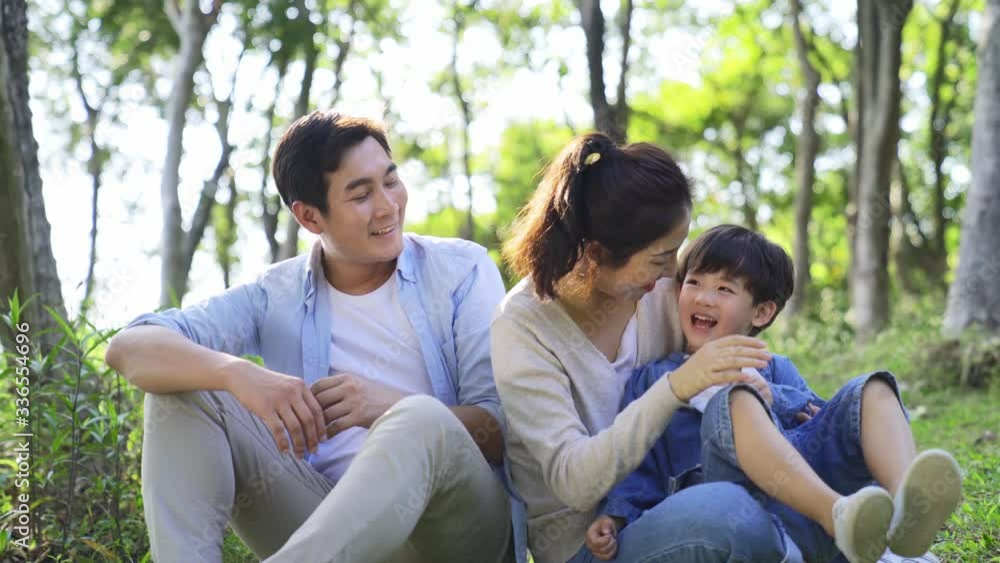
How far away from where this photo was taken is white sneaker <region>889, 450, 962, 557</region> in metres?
2.34

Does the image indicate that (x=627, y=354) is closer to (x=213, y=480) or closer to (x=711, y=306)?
(x=711, y=306)

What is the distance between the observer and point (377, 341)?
3395 mm

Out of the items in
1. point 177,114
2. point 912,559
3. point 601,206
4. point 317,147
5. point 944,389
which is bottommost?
point 944,389

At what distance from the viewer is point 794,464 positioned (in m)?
2.53

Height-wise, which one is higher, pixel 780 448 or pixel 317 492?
pixel 780 448

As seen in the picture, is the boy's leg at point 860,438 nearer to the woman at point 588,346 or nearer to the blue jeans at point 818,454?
the blue jeans at point 818,454

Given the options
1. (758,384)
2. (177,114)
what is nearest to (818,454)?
(758,384)

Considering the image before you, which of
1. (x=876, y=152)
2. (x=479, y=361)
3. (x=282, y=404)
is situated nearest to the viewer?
(x=282, y=404)

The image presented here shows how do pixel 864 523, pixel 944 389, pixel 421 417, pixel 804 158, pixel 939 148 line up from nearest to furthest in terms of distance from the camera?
pixel 864 523 < pixel 421 417 < pixel 944 389 < pixel 804 158 < pixel 939 148

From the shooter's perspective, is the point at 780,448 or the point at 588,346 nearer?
the point at 780,448

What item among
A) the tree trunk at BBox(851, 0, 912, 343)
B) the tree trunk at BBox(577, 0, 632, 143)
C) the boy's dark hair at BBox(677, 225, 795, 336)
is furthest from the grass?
the tree trunk at BBox(577, 0, 632, 143)

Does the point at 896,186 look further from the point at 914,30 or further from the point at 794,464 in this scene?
the point at 794,464

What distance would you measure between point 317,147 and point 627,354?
1.10m

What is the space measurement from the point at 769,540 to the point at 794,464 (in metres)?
0.18
